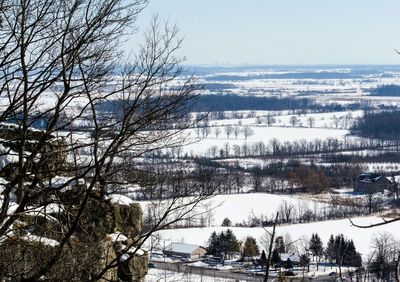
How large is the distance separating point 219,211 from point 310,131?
36.7 meters

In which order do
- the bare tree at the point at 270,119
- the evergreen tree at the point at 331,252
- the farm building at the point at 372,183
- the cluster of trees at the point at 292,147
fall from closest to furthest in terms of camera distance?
the evergreen tree at the point at 331,252 < the farm building at the point at 372,183 < the cluster of trees at the point at 292,147 < the bare tree at the point at 270,119

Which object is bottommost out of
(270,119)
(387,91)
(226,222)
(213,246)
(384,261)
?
(226,222)

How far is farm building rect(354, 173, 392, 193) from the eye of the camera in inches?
1516

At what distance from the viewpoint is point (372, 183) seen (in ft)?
128

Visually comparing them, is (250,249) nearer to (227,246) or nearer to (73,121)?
(227,246)

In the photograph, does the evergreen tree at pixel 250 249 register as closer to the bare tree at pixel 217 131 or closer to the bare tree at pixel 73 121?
the bare tree at pixel 73 121

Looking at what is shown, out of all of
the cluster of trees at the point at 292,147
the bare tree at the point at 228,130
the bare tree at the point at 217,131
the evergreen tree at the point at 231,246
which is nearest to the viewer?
the evergreen tree at the point at 231,246

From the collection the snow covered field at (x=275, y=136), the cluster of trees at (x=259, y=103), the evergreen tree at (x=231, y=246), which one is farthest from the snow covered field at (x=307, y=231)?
the cluster of trees at (x=259, y=103)

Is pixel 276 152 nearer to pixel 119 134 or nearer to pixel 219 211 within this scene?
pixel 219 211

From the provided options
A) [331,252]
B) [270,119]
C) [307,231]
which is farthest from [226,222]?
[270,119]

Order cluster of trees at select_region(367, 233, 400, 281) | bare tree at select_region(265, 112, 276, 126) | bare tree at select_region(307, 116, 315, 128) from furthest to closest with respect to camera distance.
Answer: bare tree at select_region(265, 112, 276, 126) → bare tree at select_region(307, 116, 315, 128) → cluster of trees at select_region(367, 233, 400, 281)

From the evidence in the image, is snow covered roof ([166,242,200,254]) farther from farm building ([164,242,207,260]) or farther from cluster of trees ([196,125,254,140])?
cluster of trees ([196,125,254,140])

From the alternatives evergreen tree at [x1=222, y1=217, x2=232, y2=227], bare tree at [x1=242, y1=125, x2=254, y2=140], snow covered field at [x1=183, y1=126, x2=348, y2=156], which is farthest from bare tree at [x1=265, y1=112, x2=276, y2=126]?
evergreen tree at [x1=222, y1=217, x2=232, y2=227]

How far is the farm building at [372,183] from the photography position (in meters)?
38.5
